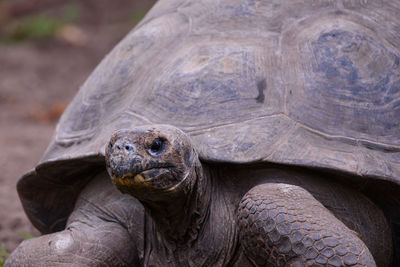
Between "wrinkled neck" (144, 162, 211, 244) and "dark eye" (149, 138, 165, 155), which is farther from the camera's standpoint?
"wrinkled neck" (144, 162, 211, 244)

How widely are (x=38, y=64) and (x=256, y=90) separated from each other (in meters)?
7.64

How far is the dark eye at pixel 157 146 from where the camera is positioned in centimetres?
246

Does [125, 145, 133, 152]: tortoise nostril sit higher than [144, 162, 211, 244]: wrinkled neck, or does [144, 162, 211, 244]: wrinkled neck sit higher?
[125, 145, 133, 152]: tortoise nostril

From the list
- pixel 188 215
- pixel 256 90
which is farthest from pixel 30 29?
pixel 188 215

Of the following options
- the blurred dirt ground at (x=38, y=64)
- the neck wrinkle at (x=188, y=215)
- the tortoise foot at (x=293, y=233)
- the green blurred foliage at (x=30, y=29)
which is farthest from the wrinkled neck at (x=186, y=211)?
the green blurred foliage at (x=30, y=29)

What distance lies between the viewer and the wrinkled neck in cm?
267

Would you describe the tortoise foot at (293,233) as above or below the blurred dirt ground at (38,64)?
above

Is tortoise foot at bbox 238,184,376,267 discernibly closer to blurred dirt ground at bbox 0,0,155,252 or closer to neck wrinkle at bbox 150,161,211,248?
neck wrinkle at bbox 150,161,211,248

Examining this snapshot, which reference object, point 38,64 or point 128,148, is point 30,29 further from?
point 128,148

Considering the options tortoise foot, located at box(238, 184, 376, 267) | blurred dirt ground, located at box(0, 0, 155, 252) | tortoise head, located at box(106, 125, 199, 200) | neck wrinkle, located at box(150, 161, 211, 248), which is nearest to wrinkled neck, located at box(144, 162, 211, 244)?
neck wrinkle, located at box(150, 161, 211, 248)

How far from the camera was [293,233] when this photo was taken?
7.82 ft

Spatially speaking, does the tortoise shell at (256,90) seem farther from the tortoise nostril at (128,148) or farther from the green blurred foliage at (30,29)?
the green blurred foliage at (30,29)

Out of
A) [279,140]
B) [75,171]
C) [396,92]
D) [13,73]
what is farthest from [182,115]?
[13,73]

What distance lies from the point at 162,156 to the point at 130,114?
0.60 meters
